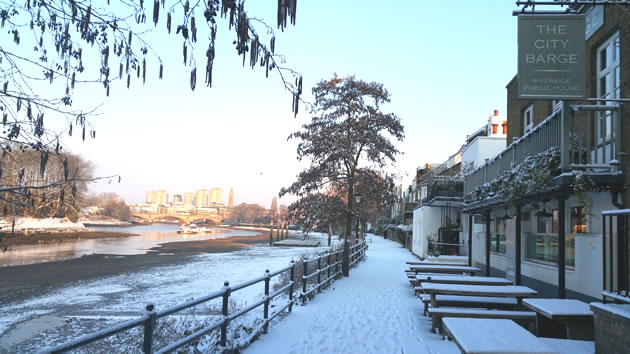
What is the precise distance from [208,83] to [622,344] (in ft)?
13.6

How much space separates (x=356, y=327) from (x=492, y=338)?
13.8 feet

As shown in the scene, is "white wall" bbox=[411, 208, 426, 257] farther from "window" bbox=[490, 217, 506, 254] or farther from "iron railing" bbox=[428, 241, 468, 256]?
"window" bbox=[490, 217, 506, 254]

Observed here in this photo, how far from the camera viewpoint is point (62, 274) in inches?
863

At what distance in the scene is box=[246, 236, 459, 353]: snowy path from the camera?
261 inches

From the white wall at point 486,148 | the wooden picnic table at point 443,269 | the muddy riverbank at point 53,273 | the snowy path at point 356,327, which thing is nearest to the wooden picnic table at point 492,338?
the snowy path at point 356,327

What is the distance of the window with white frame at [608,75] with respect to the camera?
7695 mm

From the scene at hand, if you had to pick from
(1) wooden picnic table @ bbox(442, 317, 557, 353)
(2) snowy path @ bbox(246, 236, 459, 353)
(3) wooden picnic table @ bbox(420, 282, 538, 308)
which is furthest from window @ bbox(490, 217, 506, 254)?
(1) wooden picnic table @ bbox(442, 317, 557, 353)

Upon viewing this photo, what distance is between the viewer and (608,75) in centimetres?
813

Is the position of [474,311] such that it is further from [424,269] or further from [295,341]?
[424,269]

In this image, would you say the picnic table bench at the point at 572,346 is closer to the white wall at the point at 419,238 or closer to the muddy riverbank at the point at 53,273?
the muddy riverbank at the point at 53,273

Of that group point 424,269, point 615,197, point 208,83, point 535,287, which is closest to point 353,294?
point 424,269

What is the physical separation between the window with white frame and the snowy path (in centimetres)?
457

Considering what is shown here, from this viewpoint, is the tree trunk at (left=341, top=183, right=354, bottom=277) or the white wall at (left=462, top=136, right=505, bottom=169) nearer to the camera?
the tree trunk at (left=341, top=183, right=354, bottom=277)

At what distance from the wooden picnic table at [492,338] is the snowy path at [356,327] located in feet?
6.86
